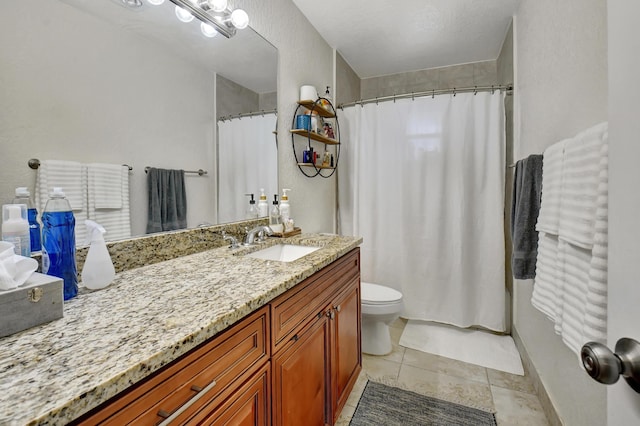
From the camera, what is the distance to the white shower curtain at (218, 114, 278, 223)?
5.14 feet

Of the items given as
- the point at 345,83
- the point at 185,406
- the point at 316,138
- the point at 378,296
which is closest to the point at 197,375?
the point at 185,406

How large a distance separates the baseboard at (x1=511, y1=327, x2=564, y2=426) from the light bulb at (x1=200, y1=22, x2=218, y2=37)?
2.41 metres

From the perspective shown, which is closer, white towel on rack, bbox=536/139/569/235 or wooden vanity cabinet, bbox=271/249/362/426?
wooden vanity cabinet, bbox=271/249/362/426

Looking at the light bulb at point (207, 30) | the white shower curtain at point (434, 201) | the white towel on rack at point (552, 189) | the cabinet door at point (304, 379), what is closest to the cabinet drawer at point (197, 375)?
the cabinet door at point (304, 379)

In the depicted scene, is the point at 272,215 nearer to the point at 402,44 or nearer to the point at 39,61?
the point at 39,61

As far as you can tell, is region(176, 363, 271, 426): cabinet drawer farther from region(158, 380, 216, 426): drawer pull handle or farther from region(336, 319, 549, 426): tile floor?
region(336, 319, 549, 426): tile floor

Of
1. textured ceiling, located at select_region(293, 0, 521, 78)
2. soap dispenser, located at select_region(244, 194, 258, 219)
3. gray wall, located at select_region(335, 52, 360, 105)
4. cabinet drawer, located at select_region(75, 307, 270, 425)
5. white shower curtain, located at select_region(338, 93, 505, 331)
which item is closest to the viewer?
cabinet drawer, located at select_region(75, 307, 270, 425)

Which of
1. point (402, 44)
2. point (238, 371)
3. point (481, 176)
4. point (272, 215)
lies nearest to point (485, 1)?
point (402, 44)

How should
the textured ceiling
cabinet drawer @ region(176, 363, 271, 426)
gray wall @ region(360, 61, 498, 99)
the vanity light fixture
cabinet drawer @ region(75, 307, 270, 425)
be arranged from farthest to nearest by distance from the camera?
gray wall @ region(360, 61, 498, 99)
the textured ceiling
the vanity light fixture
cabinet drawer @ region(176, 363, 271, 426)
cabinet drawer @ region(75, 307, 270, 425)

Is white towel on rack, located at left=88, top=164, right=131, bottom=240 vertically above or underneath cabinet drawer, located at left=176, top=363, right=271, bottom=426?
above

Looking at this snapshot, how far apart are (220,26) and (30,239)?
46.5 inches

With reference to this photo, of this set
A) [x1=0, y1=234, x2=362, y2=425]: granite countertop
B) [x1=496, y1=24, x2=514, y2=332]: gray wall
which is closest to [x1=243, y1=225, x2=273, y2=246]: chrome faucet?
[x1=0, y1=234, x2=362, y2=425]: granite countertop

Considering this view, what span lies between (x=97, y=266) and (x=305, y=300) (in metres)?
0.66

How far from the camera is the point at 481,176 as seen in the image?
232 centimetres
